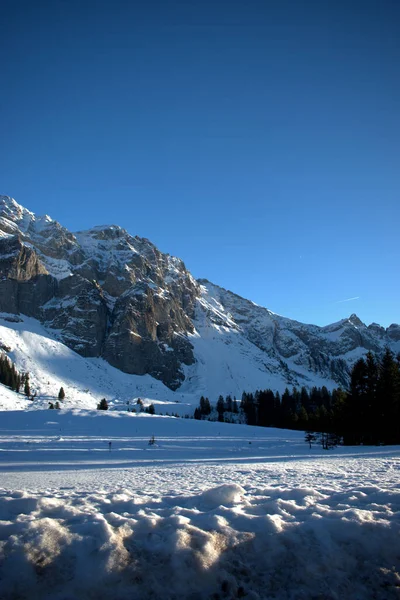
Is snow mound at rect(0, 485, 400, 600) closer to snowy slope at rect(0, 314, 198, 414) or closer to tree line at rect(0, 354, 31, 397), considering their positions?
tree line at rect(0, 354, 31, 397)

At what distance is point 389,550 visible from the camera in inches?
163

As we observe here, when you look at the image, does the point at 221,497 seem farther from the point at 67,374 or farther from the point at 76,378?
the point at 76,378

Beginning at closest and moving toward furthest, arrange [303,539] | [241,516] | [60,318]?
[303,539]
[241,516]
[60,318]

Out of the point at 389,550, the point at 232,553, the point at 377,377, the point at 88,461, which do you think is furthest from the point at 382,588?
the point at 377,377

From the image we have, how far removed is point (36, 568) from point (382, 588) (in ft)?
12.8

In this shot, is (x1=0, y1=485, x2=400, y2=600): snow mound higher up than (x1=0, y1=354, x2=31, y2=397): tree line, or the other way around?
(x1=0, y1=485, x2=400, y2=600): snow mound

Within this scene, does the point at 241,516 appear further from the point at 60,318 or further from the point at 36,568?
the point at 60,318

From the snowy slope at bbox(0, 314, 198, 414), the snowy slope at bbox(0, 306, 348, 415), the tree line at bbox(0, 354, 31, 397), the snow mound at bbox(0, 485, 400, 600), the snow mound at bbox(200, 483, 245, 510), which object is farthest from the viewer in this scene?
the snowy slope at bbox(0, 306, 348, 415)

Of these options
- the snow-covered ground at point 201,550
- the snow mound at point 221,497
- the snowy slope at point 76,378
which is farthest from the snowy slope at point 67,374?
the snow-covered ground at point 201,550

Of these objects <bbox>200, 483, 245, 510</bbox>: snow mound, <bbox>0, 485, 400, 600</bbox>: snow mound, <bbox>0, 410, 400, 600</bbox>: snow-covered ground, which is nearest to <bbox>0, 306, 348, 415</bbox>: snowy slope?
<bbox>200, 483, 245, 510</bbox>: snow mound

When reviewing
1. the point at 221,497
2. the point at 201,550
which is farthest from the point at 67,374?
the point at 201,550

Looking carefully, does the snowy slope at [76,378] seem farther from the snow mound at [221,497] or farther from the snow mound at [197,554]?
the snow mound at [197,554]

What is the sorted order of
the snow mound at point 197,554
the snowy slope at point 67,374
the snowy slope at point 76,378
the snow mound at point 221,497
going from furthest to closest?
the snowy slope at point 76,378
the snowy slope at point 67,374
the snow mound at point 221,497
the snow mound at point 197,554

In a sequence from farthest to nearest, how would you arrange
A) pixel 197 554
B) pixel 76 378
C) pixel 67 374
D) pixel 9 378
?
pixel 76 378 → pixel 67 374 → pixel 9 378 → pixel 197 554
